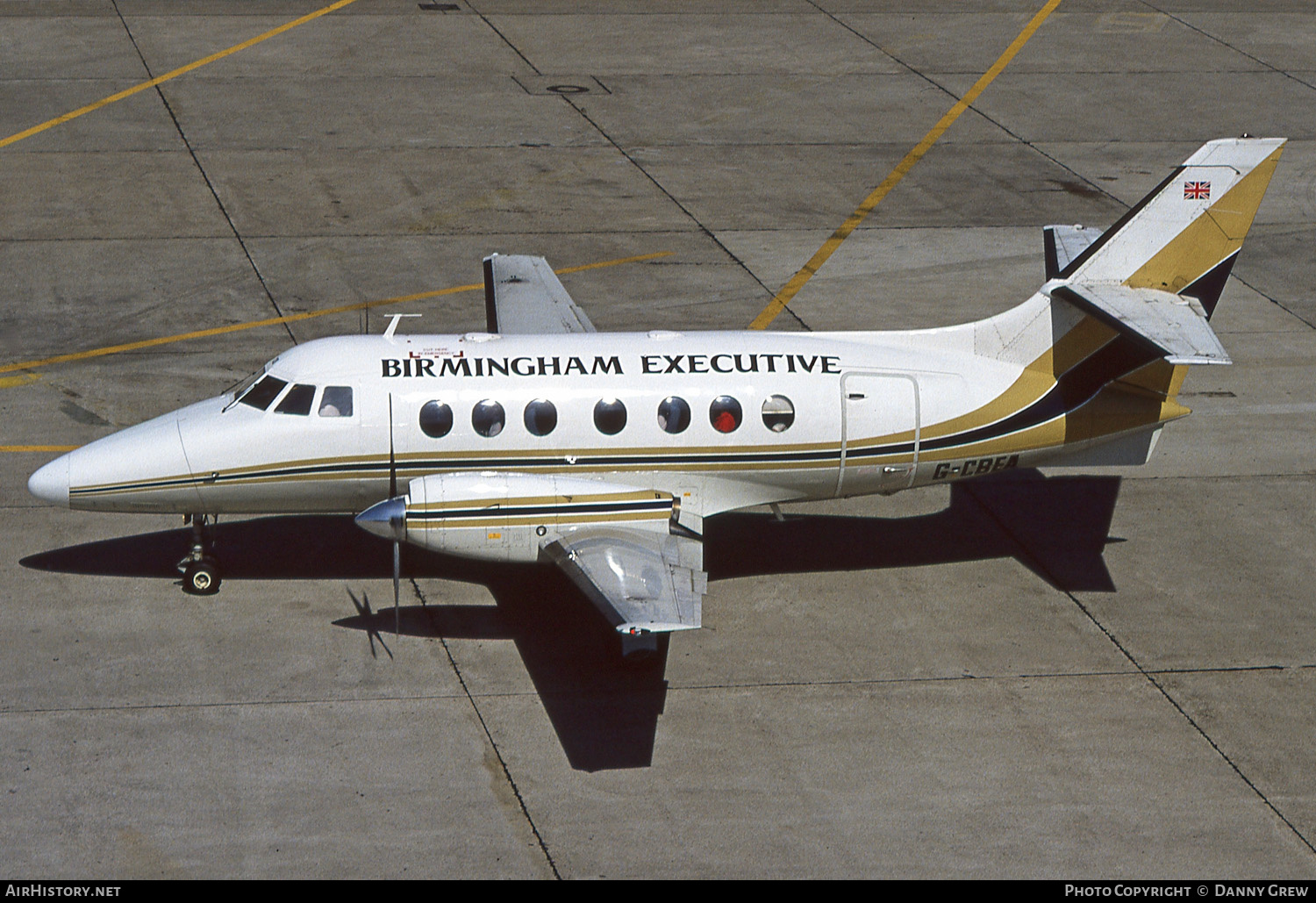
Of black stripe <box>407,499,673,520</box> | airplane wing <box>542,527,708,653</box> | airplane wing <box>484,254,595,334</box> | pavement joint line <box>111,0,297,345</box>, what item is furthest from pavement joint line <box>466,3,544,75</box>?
airplane wing <box>542,527,708,653</box>

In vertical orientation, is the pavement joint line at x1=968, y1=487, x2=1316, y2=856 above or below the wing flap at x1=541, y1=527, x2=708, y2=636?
below

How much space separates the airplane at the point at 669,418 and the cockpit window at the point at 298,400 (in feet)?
0.10

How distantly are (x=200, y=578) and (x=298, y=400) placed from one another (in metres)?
2.70

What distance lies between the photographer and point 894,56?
43.2 m

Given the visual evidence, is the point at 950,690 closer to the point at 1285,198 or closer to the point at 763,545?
the point at 763,545

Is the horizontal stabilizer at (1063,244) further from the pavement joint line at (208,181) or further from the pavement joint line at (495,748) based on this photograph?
the pavement joint line at (208,181)

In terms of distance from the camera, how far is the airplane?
18.4 meters

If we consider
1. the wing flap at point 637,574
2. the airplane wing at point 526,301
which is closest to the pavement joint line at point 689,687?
the wing flap at point 637,574

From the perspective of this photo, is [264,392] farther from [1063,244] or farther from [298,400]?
[1063,244]

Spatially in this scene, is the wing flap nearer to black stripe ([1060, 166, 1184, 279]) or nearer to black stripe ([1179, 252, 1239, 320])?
black stripe ([1060, 166, 1184, 279])

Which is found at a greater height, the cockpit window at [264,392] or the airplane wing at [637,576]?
the cockpit window at [264,392]

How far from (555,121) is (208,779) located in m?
24.4

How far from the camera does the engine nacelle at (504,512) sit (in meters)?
17.6

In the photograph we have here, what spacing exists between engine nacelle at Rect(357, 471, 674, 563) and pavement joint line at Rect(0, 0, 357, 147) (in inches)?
854
